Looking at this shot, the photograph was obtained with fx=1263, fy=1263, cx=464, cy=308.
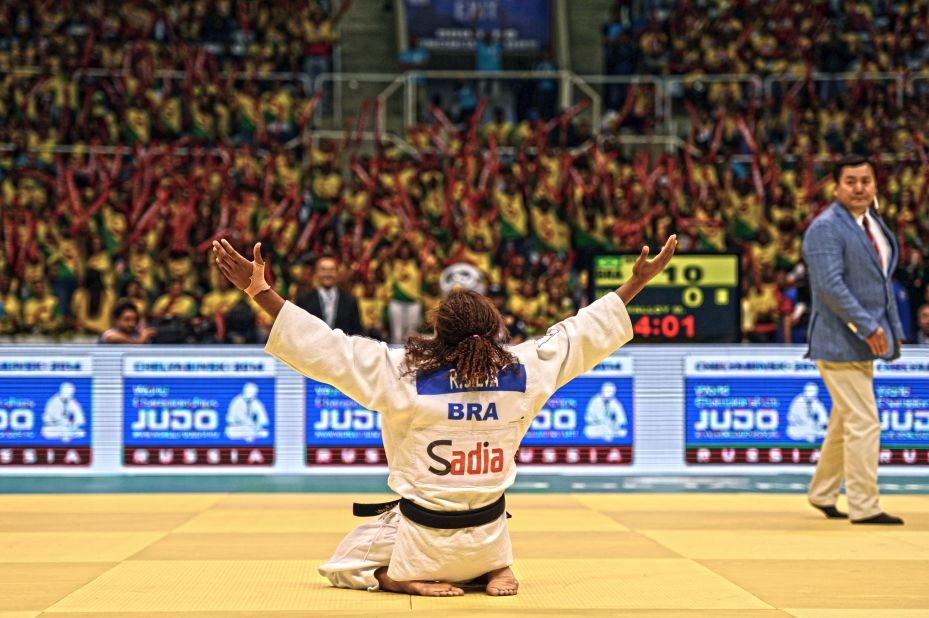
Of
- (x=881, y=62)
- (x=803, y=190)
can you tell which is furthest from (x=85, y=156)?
(x=881, y=62)

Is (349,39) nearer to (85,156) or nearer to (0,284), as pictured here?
(85,156)

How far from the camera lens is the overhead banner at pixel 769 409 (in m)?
11.6

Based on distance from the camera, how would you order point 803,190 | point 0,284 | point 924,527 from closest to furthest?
point 924,527
point 0,284
point 803,190

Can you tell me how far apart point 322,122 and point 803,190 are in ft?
26.8

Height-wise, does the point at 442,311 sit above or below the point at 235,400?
above

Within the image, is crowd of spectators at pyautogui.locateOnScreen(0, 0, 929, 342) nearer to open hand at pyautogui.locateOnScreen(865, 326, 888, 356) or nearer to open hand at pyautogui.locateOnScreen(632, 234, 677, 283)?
open hand at pyautogui.locateOnScreen(865, 326, 888, 356)

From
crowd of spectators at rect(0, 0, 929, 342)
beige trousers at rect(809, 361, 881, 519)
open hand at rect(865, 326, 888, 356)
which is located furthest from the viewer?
crowd of spectators at rect(0, 0, 929, 342)

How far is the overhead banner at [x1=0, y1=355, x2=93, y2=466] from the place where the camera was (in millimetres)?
11594

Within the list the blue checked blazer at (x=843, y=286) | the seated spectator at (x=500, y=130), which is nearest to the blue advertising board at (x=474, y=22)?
the seated spectator at (x=500, y=130)

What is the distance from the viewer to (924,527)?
8.11 meters


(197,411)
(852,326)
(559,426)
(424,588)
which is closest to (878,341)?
(852,326)

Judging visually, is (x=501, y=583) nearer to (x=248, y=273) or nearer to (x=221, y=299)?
(x=248, y=273)

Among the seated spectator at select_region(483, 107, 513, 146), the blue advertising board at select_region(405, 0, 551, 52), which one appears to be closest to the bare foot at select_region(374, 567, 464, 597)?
the seated spectator at select_region(483, 107, 513, 146)

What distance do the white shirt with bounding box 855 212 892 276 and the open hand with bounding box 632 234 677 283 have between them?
3.19 meters
